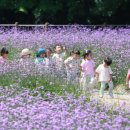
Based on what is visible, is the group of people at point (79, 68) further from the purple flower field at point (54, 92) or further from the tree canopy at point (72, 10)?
the tree canopy at point (72, 10)

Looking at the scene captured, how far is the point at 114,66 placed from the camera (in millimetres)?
13766

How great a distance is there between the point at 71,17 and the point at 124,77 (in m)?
16.1

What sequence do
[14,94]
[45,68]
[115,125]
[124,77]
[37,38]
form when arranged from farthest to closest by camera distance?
1. [37,38]
2. [124,77]
3. [45,68]
4. [14,94]
5. [115,125]

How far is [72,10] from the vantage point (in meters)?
29.1

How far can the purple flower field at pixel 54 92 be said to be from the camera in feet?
20.2

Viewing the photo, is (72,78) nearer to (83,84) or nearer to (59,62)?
(83,84)

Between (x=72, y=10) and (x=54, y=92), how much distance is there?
19.7m

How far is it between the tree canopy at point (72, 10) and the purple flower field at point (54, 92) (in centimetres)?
1140

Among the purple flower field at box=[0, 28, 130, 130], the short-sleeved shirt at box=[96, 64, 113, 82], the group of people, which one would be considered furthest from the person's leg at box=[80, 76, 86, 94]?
the short-sleeved shirt at box=[96, 64, 113, 82]

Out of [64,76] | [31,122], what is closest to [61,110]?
[31,122]

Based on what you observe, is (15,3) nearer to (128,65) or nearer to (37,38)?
(37,38)

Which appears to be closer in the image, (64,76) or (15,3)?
(64,76)

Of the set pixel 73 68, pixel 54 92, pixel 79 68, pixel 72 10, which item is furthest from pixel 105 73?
pixel 72 10

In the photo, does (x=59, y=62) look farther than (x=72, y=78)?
Yes
